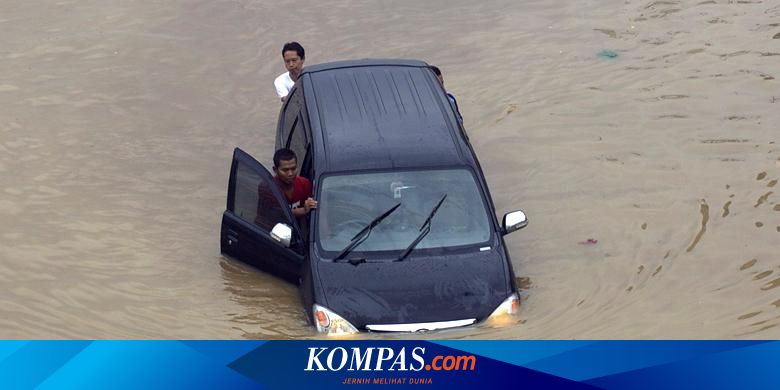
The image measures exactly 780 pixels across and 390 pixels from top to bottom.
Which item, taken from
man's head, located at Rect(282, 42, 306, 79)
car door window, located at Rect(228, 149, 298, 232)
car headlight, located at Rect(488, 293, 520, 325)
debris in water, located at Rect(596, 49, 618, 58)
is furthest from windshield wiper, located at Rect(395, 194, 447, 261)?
debris in water, located at Rect(596, 49, 618, 58)

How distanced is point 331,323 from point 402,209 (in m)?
1.20

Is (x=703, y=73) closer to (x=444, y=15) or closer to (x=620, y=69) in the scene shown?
(x=620, y=69)

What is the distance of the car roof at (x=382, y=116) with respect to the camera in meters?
9.80

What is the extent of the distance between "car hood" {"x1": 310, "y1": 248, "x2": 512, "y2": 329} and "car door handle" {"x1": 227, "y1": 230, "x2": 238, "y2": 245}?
1253 millimetres

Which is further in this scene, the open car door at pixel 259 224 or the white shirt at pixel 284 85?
the white shirt at pixel 284 85

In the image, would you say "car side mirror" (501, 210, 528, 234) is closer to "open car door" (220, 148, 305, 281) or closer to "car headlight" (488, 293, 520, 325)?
"car headlight" (488, 293, 520, 325)

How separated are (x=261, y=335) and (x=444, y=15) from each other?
32.2ft

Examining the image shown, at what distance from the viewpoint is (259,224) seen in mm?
9922

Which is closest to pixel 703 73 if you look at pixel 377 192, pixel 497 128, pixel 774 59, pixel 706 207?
pixel 774 59

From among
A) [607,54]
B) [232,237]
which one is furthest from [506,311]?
[607,54]

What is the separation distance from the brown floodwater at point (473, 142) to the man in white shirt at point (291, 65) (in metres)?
1.26

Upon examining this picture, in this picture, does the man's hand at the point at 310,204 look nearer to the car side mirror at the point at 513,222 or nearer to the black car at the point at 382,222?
the black car at the point at 382,222

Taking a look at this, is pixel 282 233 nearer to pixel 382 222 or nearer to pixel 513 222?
pixel 382 222

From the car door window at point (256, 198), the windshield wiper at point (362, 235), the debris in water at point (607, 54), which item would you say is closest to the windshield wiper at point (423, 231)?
the windshield wiper at point (362, 235)
